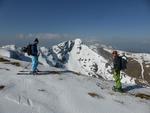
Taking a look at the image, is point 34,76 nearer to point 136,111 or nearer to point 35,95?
point 35,95

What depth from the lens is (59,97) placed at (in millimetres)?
24641

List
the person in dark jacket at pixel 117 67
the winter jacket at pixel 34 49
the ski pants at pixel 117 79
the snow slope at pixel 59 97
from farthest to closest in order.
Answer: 1. the winter jacket at pixel 34 49
2. the ski pants at pixel 117 79
3. the person in dark jacket at pixel 117 67
4. the snow slope at pixel 59 97

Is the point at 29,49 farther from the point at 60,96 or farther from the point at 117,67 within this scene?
the point at 117,67

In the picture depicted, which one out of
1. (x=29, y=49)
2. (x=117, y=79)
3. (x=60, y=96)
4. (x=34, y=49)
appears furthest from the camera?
(x=29, y=49)

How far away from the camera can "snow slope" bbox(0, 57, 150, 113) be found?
21.4 m

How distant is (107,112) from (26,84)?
9079 mm

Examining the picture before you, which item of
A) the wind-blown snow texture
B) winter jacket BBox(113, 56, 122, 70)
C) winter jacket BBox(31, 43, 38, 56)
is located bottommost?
the wind-blown snow texture

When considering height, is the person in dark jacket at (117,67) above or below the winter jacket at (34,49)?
below

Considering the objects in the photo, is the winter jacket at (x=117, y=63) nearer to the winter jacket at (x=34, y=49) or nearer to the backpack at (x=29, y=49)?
the winter jacket at (x=34, y=49)

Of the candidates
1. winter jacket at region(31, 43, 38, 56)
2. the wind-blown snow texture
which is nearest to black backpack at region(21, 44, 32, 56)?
winter jacket at region(31, 43, 38, 56)

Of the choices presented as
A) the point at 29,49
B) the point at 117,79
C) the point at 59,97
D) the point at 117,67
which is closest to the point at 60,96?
the point at 59,97

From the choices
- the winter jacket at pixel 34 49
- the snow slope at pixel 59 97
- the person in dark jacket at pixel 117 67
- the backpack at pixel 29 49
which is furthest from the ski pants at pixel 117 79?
the backpack at pixel 29 49

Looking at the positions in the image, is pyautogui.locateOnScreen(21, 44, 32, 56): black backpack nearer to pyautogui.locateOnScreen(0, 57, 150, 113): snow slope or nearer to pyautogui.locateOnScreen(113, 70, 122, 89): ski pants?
pyautogui.locateOnScreen(0, 57, 150, 113): snow slope

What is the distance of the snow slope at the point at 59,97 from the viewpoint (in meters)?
21.4
